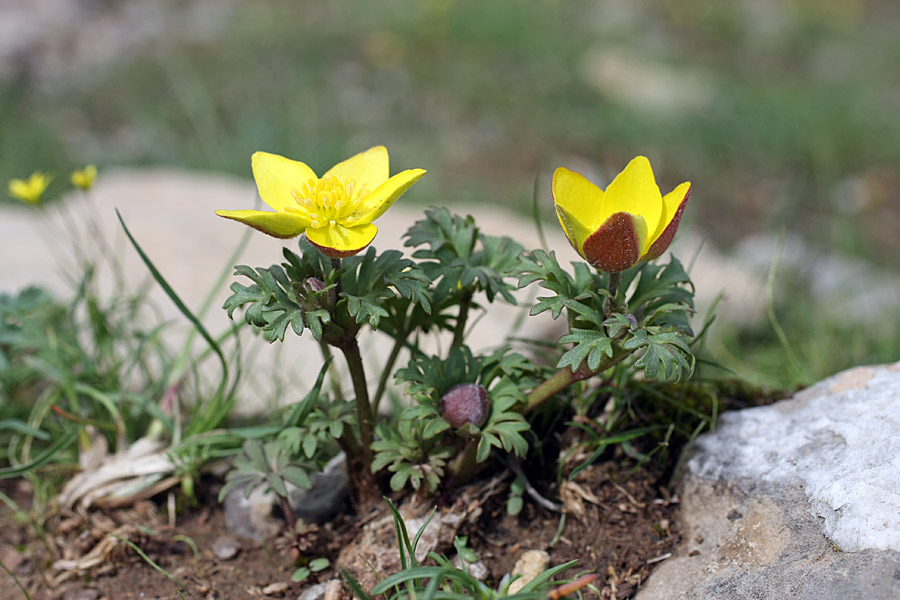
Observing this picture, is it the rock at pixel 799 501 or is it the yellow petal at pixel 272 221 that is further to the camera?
the rock at pixel 799 501

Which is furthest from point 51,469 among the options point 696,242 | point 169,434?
point 696,242

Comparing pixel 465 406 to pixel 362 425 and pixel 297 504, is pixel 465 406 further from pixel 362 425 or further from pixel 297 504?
pixel 297 504

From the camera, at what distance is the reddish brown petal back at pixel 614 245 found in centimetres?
127

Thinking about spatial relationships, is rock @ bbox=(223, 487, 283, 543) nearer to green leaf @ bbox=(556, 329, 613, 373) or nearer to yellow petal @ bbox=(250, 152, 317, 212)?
yellow petal @ bbox=(250, 152, 317, 212)

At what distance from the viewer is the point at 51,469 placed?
2.06 m

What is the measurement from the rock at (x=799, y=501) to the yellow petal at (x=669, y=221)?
0.55m

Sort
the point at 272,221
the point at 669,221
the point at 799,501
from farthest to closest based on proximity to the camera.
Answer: the point at 799,501, the point at 669,221, the point at 272,221

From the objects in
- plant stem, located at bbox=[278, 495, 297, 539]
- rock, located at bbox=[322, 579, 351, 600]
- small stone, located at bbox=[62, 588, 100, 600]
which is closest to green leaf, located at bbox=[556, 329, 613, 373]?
rock, located at bbox=[322, 579, 351, 600]

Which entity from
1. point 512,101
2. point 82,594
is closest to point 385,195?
point 82,594

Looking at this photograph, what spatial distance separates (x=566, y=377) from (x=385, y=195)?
490mm

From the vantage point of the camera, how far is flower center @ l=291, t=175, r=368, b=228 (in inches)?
52.7

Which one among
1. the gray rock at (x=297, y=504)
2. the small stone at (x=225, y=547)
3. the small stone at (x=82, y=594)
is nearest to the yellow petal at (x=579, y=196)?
the gray rock at (x=297, y=504)

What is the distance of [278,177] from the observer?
1.47 metres

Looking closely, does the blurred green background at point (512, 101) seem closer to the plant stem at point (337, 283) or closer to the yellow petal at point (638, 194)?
the yellow petal at point (638, 194)
